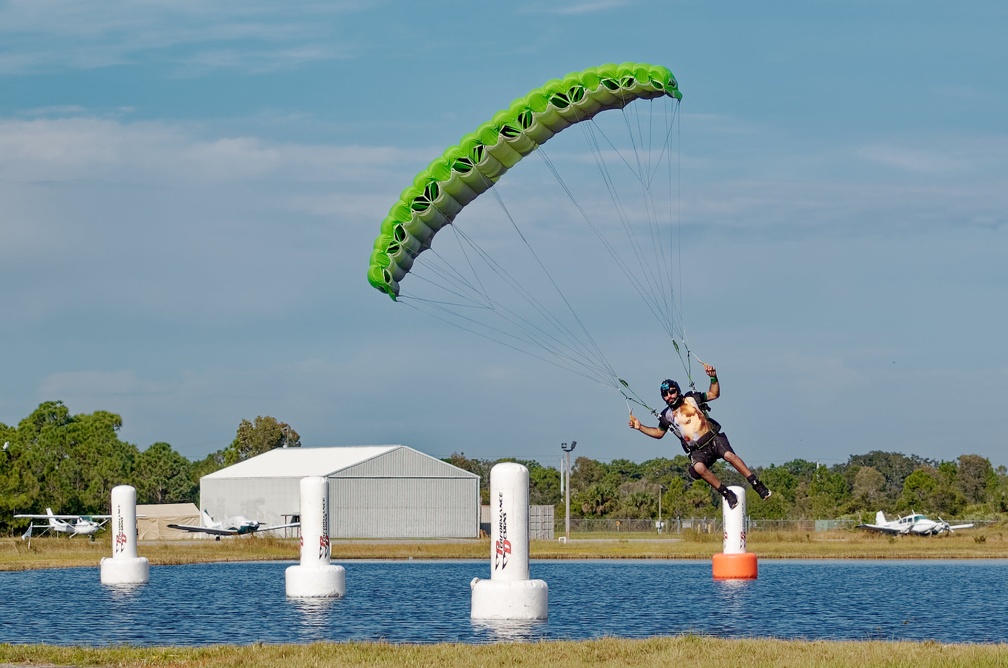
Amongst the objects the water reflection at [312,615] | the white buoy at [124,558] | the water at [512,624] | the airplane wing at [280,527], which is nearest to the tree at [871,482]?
the airplane wing at [280,527]

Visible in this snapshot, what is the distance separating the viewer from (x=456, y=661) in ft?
71.5

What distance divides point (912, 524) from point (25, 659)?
231 ft

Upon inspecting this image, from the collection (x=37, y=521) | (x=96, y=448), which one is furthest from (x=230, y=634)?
(x=96, y=448)

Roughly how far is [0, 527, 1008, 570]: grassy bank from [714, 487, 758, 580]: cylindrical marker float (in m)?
17.6

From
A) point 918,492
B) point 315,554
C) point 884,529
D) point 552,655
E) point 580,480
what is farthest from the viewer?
point 580,480

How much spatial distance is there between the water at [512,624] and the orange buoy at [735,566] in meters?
0.34

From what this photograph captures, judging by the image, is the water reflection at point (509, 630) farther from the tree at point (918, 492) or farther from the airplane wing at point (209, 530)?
the tree at point (918, 492)

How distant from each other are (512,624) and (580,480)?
13830cm

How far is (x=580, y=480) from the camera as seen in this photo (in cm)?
16738

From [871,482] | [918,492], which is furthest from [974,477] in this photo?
[918,492]

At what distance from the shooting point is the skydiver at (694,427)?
85.3ft

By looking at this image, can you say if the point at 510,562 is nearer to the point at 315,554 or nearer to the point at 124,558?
the point at 315,554

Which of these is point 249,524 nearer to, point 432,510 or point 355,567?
point 432,510

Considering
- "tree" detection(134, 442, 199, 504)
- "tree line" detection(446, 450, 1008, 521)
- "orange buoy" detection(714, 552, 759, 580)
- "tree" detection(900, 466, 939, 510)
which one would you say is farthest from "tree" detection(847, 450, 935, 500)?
"orange buoy" detection(714, 552, 759, 580)
